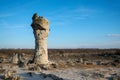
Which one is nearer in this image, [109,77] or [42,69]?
[109,77]

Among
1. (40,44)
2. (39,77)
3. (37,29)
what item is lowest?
(39,77)

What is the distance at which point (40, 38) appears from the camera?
20.2 m

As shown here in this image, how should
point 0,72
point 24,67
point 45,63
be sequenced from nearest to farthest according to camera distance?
point 0,72 < point 24,67 < point 45,63

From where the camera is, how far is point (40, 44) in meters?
20.2

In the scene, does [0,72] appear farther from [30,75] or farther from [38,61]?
[38,61]

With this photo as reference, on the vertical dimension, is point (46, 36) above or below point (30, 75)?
above

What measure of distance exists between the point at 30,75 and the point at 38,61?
5333mm

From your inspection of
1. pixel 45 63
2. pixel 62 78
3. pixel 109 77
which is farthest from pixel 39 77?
pixel 45 63

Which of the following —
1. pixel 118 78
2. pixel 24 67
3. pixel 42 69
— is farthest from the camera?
pixel 24 67

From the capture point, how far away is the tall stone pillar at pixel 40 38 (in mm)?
20141

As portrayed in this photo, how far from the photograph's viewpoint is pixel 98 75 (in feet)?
47.2

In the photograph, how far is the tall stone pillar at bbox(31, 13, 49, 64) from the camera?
793 inches

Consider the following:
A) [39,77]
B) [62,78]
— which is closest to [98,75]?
[62,78]

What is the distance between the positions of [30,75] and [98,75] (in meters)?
4.04
